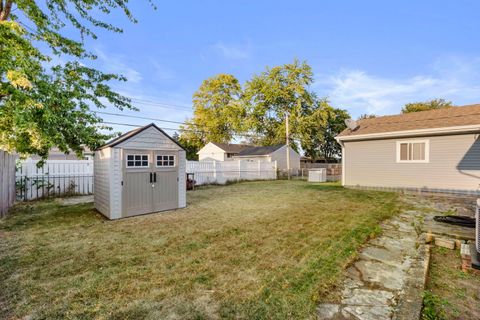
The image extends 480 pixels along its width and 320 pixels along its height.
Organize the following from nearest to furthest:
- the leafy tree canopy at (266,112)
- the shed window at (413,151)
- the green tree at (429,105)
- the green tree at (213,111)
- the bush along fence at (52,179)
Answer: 1. the bush along fence at (52,179)
2. the shed window at (413,151)
3. the green tree at (429,105)
4. the leafy tree canopy at (266,112)
5. the green tree at (213,111)

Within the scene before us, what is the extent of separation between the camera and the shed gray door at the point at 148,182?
5.94 metres

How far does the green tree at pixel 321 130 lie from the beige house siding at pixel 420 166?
18072 mm

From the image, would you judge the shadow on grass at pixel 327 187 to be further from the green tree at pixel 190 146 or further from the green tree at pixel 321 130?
the green tree at pixel 190 146

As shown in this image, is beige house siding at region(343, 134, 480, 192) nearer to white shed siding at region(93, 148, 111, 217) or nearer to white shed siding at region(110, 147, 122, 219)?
white shed siding at region(110, 147, 122, 219)

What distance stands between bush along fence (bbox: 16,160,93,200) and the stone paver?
10.1 metres

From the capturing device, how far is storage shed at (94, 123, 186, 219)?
5.77m

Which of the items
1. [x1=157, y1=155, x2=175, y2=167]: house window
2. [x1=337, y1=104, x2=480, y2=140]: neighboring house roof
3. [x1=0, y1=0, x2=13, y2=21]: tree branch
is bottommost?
[x1=157, y1=155, x2=175, y2=167]: house window

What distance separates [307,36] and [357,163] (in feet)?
25.2

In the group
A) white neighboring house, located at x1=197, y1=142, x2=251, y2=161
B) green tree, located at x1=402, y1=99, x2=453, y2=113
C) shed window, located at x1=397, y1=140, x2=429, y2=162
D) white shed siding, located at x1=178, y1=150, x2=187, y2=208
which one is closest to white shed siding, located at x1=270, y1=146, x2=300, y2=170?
white neighboring house, located at x1=197, y1=142, x2=251, y2=161

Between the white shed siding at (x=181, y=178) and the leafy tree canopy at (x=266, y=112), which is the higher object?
the leafy tree canopy at (x=266, y=112)

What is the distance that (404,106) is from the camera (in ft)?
106

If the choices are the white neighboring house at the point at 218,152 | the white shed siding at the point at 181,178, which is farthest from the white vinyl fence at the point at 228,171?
the white neighboring house at the point at 218,152

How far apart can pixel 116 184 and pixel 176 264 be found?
146 inches

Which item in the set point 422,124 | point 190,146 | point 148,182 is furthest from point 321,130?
point 148,182
